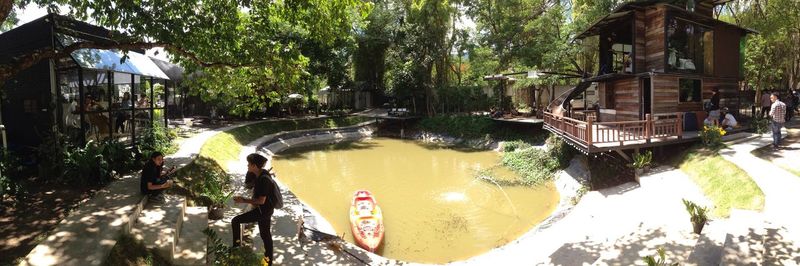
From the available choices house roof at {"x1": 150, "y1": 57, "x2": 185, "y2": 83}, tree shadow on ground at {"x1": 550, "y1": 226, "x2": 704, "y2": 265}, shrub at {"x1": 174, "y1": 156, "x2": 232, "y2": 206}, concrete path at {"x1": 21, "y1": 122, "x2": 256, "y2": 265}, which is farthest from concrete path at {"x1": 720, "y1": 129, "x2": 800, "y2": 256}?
house roof at {"x1": 150, "y1": 57, "x2": 185, "y2": 83}

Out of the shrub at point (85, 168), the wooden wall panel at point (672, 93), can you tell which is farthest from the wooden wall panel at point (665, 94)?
the shrub at point (85, 168)

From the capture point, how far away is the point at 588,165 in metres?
16.5

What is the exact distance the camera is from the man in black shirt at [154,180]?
9133 mm

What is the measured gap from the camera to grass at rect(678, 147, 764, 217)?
32.7ft

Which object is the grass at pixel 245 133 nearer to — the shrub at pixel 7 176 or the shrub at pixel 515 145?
the shrub at pixel 7 176

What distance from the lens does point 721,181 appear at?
1145cm

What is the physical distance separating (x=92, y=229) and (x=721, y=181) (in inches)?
536

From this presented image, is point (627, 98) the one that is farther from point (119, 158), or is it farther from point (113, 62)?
point (113, 62)

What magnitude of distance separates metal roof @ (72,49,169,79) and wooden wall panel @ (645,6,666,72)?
1792 centimetres

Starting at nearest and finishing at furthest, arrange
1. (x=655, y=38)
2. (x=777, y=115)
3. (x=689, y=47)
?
1. (x=777, y=115)
2. (x=655, y=38)
3. (x=689, y=47)

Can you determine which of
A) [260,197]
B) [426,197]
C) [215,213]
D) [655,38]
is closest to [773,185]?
[655,38]

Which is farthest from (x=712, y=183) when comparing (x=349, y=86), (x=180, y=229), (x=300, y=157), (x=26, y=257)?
(x=349, y=86)

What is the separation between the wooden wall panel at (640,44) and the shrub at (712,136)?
4.70 m

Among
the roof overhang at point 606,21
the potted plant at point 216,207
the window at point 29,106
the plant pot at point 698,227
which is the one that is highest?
the roof overhang at point 606,21
